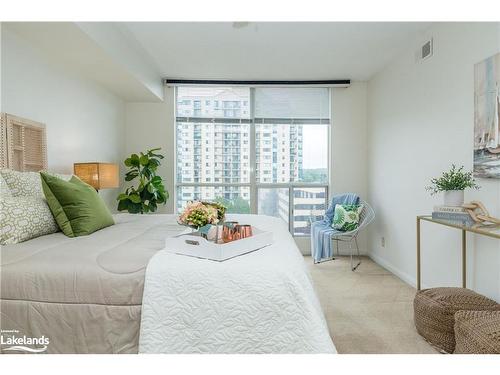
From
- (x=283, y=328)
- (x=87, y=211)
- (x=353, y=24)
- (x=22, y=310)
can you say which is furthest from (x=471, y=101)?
(x=22, y=310)

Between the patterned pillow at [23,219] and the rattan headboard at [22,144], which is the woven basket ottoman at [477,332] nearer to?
the patterned pillow at [23,219]

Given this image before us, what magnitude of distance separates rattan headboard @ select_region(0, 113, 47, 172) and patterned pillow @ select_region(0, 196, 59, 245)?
26.3 inches

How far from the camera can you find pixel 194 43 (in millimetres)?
3367

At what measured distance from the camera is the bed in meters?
1.25

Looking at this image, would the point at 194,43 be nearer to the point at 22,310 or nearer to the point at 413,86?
the point at 413,86

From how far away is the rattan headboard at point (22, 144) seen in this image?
2.26m

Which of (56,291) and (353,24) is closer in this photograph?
(56,291)

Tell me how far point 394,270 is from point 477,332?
7.47 feet

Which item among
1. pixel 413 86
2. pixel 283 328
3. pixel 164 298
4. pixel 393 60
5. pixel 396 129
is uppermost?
pixel 393 60

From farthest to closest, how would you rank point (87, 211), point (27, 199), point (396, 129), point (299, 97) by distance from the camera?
point (299, 97) → point (396, 129) → point (87, 211) → point (27, 199)

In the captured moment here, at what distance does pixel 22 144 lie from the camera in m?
2.45

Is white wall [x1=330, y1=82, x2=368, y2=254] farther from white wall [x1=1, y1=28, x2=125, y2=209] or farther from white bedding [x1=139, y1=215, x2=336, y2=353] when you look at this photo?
white bedding [x1=139, y1=215, x2=336, y2=353]

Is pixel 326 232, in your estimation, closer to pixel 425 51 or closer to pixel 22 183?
pixel 425 51

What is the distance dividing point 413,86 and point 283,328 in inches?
123
